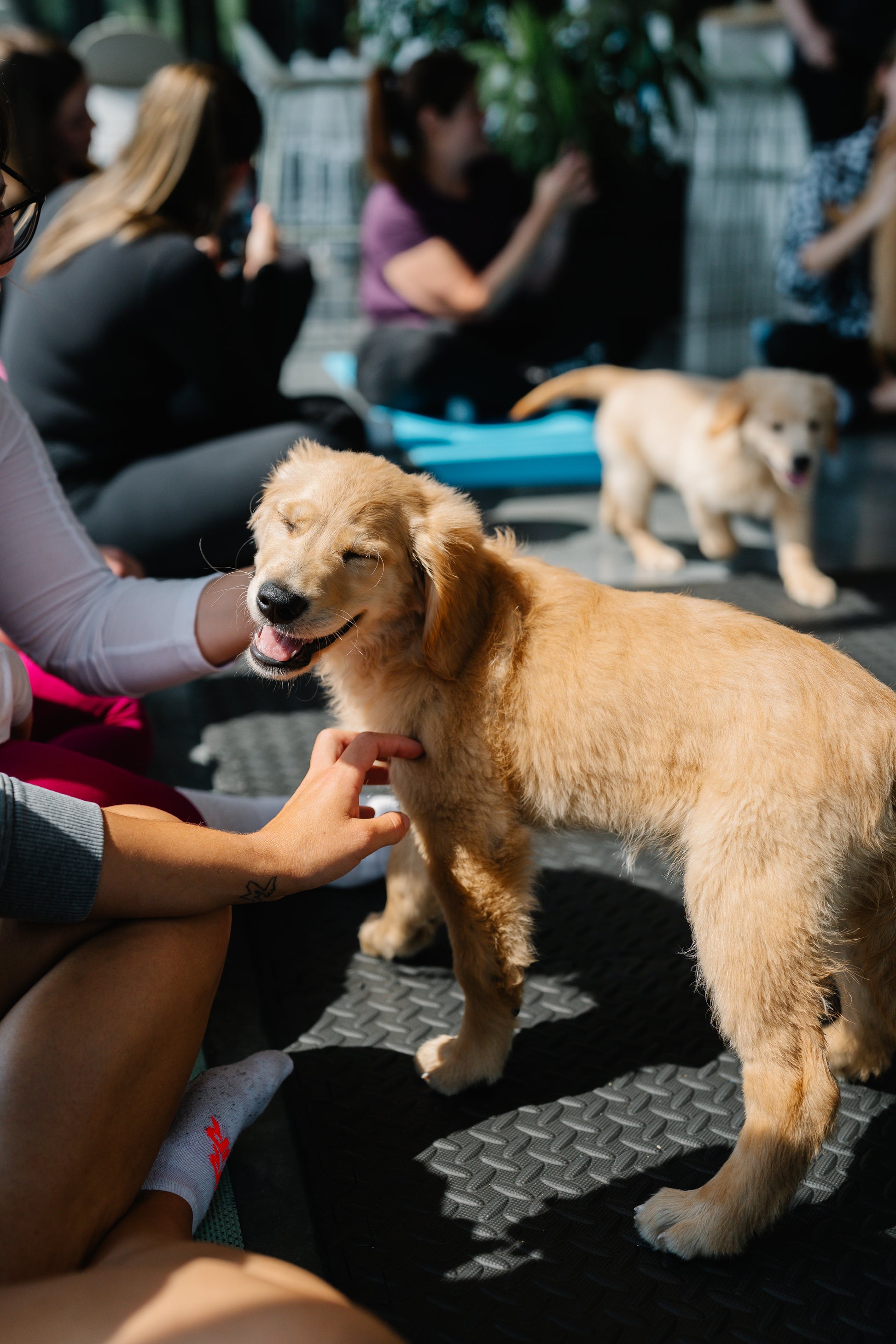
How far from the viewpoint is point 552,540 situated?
12.5ft

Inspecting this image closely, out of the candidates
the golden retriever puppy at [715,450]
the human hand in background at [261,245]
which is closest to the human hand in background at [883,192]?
the golden retriever puppy at [715,450]

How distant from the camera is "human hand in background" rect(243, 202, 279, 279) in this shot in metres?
3.52

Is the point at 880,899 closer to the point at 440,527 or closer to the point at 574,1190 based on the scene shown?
the point at 574,1190

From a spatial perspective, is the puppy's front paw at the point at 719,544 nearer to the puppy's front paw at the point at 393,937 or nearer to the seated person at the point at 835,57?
the puppy's front paw at the point at 393,937

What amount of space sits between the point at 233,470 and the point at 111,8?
22.6ft

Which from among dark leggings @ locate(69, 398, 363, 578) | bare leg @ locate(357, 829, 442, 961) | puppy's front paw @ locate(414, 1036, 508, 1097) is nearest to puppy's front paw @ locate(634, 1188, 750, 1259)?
puppy's front paw @ locate(414, 1036, 508, 1097)

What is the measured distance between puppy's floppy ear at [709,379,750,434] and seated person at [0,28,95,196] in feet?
6.93

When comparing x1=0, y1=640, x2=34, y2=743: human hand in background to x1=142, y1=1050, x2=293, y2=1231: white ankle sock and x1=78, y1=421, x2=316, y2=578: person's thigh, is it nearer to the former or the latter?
x1=142, y1=1050, x2=293, y2=1231: white ankle sock

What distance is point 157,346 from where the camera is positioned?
2.68 meters

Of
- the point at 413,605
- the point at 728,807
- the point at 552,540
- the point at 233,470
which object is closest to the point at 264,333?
the point at 233,470

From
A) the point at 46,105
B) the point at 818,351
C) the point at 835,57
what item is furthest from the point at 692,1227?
the point at 835,57

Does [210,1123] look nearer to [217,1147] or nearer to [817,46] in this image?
[217,1147]

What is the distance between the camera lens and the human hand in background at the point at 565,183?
4.32m

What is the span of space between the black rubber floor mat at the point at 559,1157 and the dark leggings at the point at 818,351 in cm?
367
